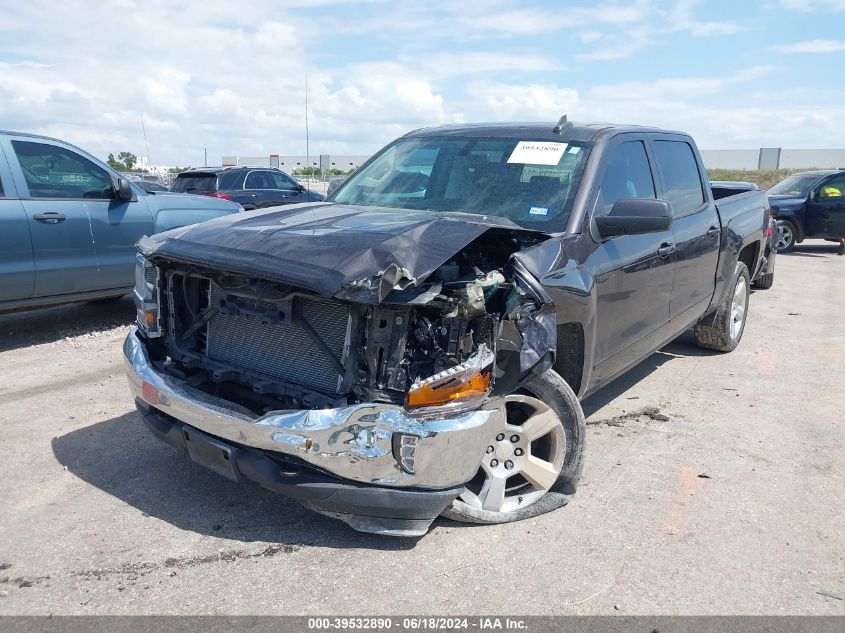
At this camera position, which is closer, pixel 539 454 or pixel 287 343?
pixel 287 343

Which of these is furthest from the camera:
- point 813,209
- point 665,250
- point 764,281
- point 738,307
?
point 813,209

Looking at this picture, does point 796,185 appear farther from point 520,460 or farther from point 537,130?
point 520,460

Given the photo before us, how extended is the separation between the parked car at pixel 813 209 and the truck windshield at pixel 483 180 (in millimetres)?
11714

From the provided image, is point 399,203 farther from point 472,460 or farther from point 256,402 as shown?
point 472,460

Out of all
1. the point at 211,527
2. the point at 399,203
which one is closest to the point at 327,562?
the point at 211,527

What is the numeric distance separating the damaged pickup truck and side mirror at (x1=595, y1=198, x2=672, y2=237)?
1cm

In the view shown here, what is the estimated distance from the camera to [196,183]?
14500 mm

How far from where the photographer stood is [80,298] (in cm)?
677

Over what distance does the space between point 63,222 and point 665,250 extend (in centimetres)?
518

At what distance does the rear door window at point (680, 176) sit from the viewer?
5.18 meters

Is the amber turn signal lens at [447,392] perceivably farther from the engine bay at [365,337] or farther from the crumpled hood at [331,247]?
the crumpled hood at [331,247]

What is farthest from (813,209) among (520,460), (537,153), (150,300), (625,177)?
(150,300)

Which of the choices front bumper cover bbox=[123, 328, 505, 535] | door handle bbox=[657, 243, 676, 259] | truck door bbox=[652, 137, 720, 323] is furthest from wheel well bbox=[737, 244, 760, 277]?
A: front bumper cover bbox=[123, 328, 505, 535]

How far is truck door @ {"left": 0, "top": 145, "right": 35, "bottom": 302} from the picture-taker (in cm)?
604
